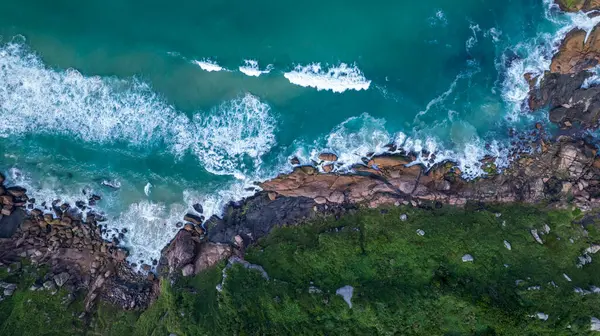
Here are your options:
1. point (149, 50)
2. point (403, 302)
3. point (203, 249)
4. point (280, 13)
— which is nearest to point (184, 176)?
point (203, 249)

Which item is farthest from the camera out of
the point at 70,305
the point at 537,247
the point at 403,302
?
the point at 70,305

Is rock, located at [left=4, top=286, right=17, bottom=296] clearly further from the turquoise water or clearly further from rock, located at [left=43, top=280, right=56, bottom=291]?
the turquoise water

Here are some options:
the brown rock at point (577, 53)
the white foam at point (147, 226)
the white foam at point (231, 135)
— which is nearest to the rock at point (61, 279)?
the white foam at point (147, 226)

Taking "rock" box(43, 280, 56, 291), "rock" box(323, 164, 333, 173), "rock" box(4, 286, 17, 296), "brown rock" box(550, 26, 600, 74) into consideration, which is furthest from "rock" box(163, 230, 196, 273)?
"brown rock" box(550, 26, 600, 74)

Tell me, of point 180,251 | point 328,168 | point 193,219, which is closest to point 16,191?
point 180,251

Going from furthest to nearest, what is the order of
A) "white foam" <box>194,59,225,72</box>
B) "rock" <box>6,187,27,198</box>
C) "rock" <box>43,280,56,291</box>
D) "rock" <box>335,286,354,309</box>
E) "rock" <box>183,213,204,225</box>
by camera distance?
1. "rock" <box>183,213,204,225</box>
2. "rock" <box>6,187,27,198</box>
3. "white foam" <box>194,59,225,72</box>
4. "rock" <box>43,280,56,291</box>
5. "rock" <box>335,286,354,309</box>

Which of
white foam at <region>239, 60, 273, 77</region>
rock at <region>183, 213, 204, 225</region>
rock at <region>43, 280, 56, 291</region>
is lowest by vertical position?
rock at <region>43, 280, 56, 291</region>

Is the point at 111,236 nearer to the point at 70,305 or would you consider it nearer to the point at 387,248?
the point at 70,305
